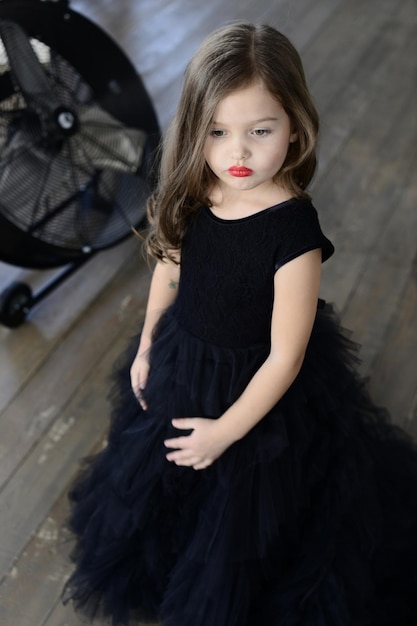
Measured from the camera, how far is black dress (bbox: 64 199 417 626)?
3.21 feet

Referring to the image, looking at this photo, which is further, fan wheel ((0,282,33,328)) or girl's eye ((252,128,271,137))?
fan wheel ((0,282,33,328))

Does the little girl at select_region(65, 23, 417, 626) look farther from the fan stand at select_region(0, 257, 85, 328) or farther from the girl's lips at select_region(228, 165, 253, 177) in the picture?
the fan stand at select_region(0, 257, 85, 328)

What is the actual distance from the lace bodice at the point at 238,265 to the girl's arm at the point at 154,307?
0.06m

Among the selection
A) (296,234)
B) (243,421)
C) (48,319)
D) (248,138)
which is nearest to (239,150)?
(248,138)

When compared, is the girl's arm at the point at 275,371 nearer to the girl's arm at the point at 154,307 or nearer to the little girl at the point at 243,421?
the little girl at the point at 243,421

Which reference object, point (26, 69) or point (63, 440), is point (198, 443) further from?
point (26, 69)

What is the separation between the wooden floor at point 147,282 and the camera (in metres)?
1.40

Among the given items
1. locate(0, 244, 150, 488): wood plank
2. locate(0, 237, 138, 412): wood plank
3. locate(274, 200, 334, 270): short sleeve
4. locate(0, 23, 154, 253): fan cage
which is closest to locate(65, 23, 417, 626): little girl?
locate(274, 200, 334, 270): short sleeve

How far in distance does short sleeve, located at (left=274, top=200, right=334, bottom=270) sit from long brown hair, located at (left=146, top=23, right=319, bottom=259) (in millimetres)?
27

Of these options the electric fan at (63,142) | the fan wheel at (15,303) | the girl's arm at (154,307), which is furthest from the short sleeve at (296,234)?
the fan wheel at (15,303)

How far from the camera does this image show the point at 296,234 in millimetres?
884

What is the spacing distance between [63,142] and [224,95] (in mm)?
868

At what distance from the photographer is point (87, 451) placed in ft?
4.91

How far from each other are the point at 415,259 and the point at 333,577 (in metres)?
1.06
